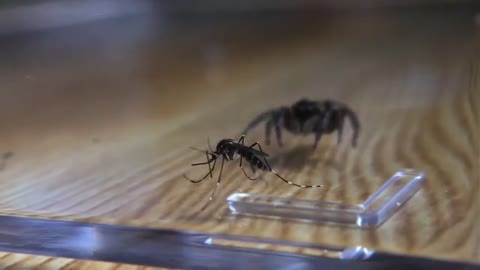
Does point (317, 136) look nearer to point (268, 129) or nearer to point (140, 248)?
point (268, 129)

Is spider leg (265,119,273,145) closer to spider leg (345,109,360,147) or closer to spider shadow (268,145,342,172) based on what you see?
spider shadow (268,145,342,172)

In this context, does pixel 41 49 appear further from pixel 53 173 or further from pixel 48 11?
pixel 53 173

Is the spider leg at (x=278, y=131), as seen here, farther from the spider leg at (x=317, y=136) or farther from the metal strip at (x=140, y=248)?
the metal strip at (x=140, y=248)

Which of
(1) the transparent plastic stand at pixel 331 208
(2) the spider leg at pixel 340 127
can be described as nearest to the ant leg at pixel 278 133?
(2) the spider leg at pixel 340 127

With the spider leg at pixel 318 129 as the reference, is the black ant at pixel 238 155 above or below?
below

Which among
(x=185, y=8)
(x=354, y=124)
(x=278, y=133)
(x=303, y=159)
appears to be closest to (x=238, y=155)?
(x=303, y=159)

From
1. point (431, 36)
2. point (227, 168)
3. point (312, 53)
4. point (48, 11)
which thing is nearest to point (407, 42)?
point (431, 36)
